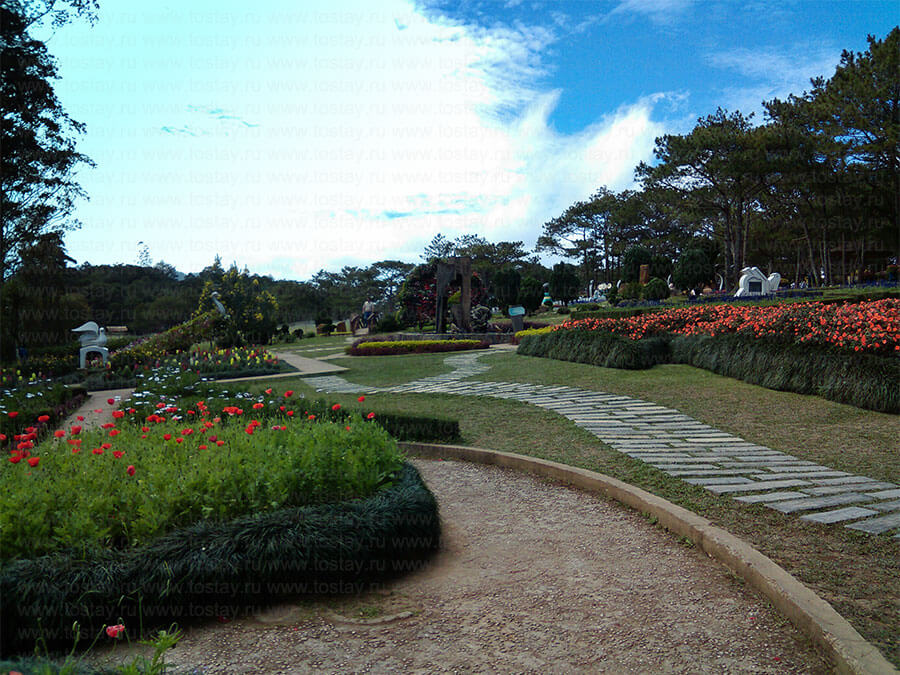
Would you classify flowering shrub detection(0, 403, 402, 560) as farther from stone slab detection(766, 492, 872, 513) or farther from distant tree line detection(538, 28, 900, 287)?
distant tree line detection(538, 28, 900, 287)

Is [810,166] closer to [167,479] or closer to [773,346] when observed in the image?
[773,346]

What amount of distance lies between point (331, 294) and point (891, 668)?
61971 mm

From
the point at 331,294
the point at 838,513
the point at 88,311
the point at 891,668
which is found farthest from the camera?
the point at 331,294

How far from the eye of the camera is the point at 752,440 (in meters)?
5.38

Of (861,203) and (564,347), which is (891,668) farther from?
(861,203)

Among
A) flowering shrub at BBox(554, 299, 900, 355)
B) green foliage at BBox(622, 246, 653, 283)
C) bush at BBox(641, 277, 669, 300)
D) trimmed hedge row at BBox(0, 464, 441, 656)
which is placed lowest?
trimmed hedge row at BBox(0, 464, 441, 656)

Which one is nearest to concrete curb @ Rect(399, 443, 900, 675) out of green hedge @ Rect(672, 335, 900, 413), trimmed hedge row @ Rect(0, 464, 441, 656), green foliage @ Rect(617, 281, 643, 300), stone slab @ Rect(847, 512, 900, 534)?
stone slab @ Rect(847, 512, 900, 534)

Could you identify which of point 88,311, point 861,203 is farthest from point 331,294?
point 861,203

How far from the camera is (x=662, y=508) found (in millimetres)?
3535

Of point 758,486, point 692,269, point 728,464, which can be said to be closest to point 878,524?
point 758,486

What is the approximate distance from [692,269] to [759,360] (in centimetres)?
2423

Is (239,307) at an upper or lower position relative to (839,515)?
upper

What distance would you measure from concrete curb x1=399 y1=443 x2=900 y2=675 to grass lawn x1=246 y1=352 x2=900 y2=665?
85mm

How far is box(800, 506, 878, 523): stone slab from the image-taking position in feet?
10.8
